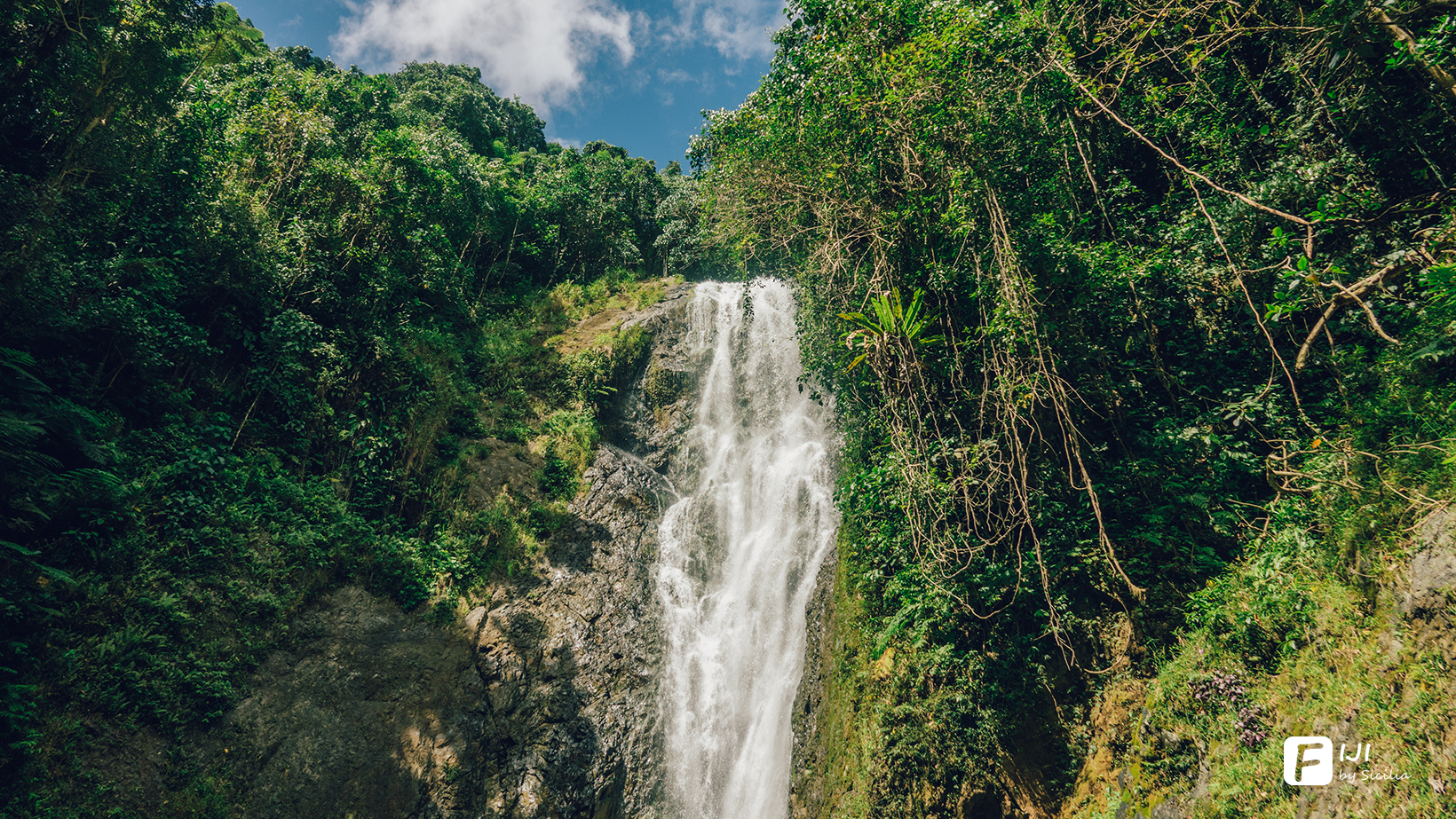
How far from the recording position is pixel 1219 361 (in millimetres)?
5156

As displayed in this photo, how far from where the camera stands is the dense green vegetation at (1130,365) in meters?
3.97

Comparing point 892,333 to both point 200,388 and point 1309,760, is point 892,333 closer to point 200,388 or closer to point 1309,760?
point 1309,760

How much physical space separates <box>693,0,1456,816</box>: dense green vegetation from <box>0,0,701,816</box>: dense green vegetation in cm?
812

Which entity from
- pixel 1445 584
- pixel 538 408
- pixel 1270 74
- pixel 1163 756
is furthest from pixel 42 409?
pixel 1270 74

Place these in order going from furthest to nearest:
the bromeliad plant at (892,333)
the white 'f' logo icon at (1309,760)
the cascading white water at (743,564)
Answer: the cascading white water at (743,564)
the bromeliad plant at (892,333)
the white 'f' logo icon at (1309,760)

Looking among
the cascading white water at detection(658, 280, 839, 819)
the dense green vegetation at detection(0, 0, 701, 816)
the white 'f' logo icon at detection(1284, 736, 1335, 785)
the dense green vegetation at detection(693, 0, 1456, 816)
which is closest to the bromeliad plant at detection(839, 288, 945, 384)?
the dense green vegetation at detection(693, 0, 1456, 816)

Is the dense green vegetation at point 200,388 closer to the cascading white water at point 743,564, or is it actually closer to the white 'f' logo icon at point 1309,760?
the cascading white water at point 743,564

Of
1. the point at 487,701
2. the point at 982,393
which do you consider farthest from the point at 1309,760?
the point at 487,701

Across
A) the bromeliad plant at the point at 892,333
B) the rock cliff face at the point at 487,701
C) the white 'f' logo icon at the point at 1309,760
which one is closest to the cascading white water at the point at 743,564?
the rock cliff face at the point at 487,701

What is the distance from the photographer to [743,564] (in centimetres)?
1205

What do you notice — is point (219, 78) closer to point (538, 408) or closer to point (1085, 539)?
point (538, 408)

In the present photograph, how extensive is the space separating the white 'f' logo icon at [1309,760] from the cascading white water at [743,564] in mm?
7058

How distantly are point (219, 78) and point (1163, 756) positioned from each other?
71.2 feet

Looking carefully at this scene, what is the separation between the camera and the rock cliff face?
22.2 feet
